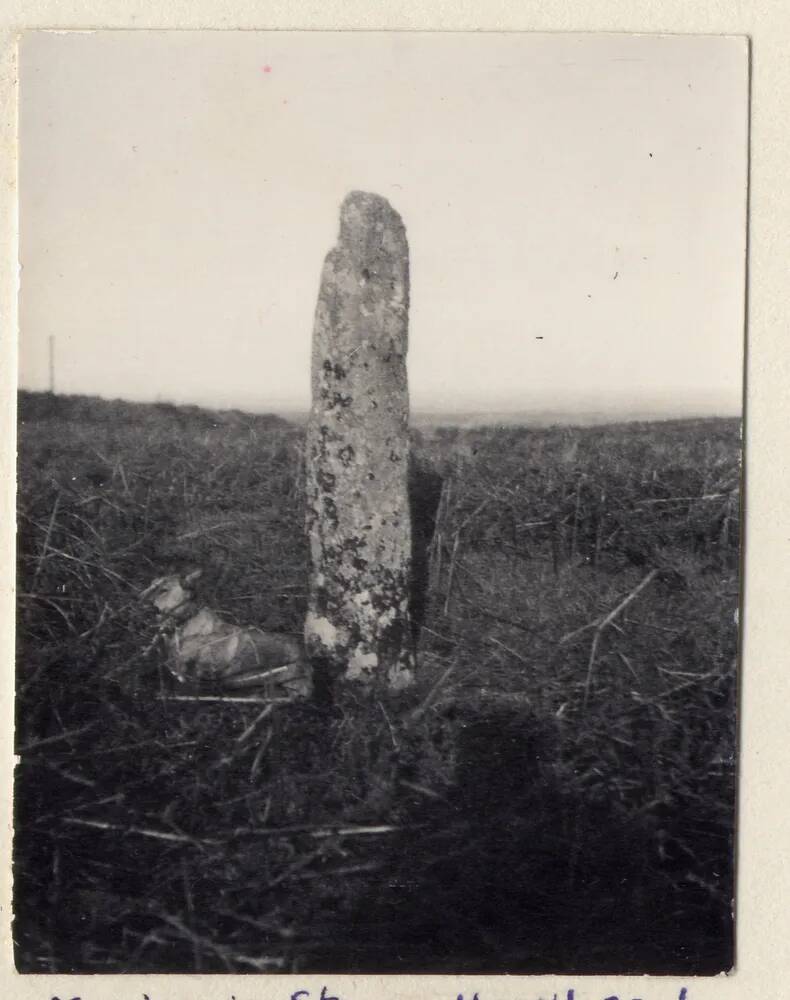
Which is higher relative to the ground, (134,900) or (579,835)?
(579,835)

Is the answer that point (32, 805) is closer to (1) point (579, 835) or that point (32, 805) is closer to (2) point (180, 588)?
(2) point (180, 588)

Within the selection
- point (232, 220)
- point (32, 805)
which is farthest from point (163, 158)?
point (32, 805)

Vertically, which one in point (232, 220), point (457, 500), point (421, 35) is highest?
point (421, 35)

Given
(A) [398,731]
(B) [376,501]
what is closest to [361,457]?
(B) [376,501]

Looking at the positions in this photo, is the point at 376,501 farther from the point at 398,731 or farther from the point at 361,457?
the point at 398,731
